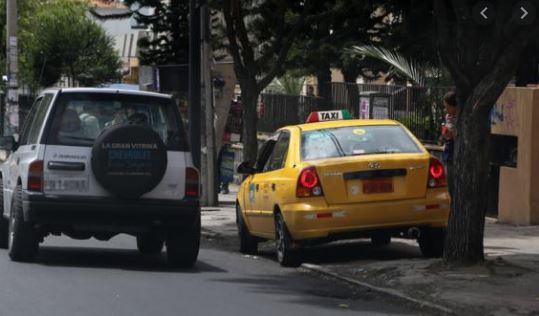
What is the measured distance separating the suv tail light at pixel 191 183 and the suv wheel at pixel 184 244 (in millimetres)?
366

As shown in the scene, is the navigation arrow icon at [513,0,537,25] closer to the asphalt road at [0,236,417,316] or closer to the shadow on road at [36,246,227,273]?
the asphalt road at [0,236,417,316]

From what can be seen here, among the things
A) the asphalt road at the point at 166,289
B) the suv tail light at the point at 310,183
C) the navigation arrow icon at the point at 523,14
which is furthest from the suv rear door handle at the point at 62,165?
the navigation arrow icon at the point at 523,14

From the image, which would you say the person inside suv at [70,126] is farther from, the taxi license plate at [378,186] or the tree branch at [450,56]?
the tree branch at [450,56]

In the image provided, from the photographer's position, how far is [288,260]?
1223 centimetres

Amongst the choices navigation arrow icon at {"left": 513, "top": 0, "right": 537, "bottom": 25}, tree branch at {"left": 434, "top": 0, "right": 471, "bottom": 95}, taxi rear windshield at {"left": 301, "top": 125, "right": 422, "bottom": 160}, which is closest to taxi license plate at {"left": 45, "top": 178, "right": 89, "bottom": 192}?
taxi rear windshield at {"left": 301, "top": 125, "right": 422, "bottom": 160}

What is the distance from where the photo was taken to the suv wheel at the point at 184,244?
1206 centimetres

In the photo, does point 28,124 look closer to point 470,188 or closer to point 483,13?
point 470,188

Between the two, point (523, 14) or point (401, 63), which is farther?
point (401, 63)

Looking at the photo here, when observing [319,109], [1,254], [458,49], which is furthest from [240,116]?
[458,49]

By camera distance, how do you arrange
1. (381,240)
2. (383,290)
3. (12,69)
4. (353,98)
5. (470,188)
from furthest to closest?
(12,69), (353,98), (381,240), (470,188), (383,290)

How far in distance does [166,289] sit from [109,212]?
4.83ft

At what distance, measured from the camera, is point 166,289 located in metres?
10.4

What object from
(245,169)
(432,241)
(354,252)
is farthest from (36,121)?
(432,241)

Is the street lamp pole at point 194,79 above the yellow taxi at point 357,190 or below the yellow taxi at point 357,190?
above
